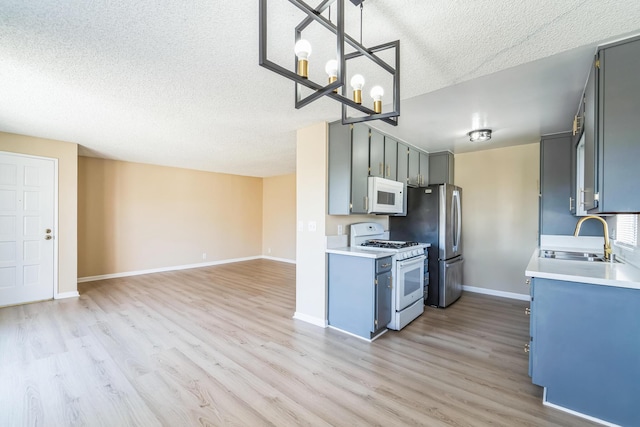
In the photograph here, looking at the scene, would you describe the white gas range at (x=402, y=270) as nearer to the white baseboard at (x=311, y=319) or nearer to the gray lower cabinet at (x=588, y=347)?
the white baseboard at (x=311, y=319)

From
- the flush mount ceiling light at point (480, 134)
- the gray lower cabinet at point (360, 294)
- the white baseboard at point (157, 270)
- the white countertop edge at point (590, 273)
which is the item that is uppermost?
the flush mount ceiling light at point (480, 134)

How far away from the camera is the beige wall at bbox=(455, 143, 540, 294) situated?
4402 millimetres

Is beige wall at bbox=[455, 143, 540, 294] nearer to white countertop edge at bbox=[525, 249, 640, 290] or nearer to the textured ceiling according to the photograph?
the textured ceiling

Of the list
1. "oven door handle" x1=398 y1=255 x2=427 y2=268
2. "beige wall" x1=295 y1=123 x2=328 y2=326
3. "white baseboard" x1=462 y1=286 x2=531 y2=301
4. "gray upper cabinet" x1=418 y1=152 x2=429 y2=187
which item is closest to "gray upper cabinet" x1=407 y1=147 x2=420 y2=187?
"gray upper cabinet" x1=418 y1=152 x2=429 y2=187

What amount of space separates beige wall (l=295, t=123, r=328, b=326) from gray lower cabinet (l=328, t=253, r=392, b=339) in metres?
0.14

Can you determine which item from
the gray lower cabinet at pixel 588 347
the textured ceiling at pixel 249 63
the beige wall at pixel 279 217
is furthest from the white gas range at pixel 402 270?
the beige wall at pixel 279 217

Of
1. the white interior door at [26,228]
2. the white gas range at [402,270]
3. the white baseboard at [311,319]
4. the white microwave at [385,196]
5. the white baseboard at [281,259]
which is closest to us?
the white gas range at [402,270]

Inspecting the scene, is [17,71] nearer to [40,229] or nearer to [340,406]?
[40,229]

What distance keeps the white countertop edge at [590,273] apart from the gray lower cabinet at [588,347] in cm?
5

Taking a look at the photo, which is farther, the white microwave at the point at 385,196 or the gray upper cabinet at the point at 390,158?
the gray upper cabinet at the point at 390,158

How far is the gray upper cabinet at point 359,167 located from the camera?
324 cm

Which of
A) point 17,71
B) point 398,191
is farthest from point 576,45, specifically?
point 17,71

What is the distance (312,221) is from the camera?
3490mm

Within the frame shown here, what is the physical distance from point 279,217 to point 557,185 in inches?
241
